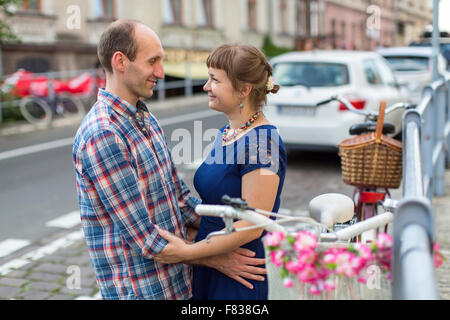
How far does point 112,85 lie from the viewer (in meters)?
2.13

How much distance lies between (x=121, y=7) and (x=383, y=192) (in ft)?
64.0

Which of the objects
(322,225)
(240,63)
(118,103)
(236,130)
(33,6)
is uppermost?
(33,6)

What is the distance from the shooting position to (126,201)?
1.96 metres

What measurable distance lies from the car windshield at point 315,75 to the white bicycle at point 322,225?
6.50 m

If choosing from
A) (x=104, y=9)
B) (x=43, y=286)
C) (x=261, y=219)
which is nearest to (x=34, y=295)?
(x=43, y=286)

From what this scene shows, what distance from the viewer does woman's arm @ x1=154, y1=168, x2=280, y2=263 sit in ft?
6.43

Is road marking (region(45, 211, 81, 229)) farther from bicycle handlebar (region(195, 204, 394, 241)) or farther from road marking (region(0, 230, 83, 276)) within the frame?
bicycle handlebar (region(195, 204, 394, 241))

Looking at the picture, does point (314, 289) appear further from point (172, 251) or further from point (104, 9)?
point (104, 9)

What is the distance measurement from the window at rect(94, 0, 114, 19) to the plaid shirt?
63.9ft

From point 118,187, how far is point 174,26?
2317 cm

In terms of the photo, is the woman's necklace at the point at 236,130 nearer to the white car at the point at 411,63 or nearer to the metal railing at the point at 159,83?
the white car at the point at 411,63

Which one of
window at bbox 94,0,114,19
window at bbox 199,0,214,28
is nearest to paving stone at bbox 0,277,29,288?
window at bbox 94,0,114,19

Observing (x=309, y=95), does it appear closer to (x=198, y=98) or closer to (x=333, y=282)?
(x=333, y=282)
